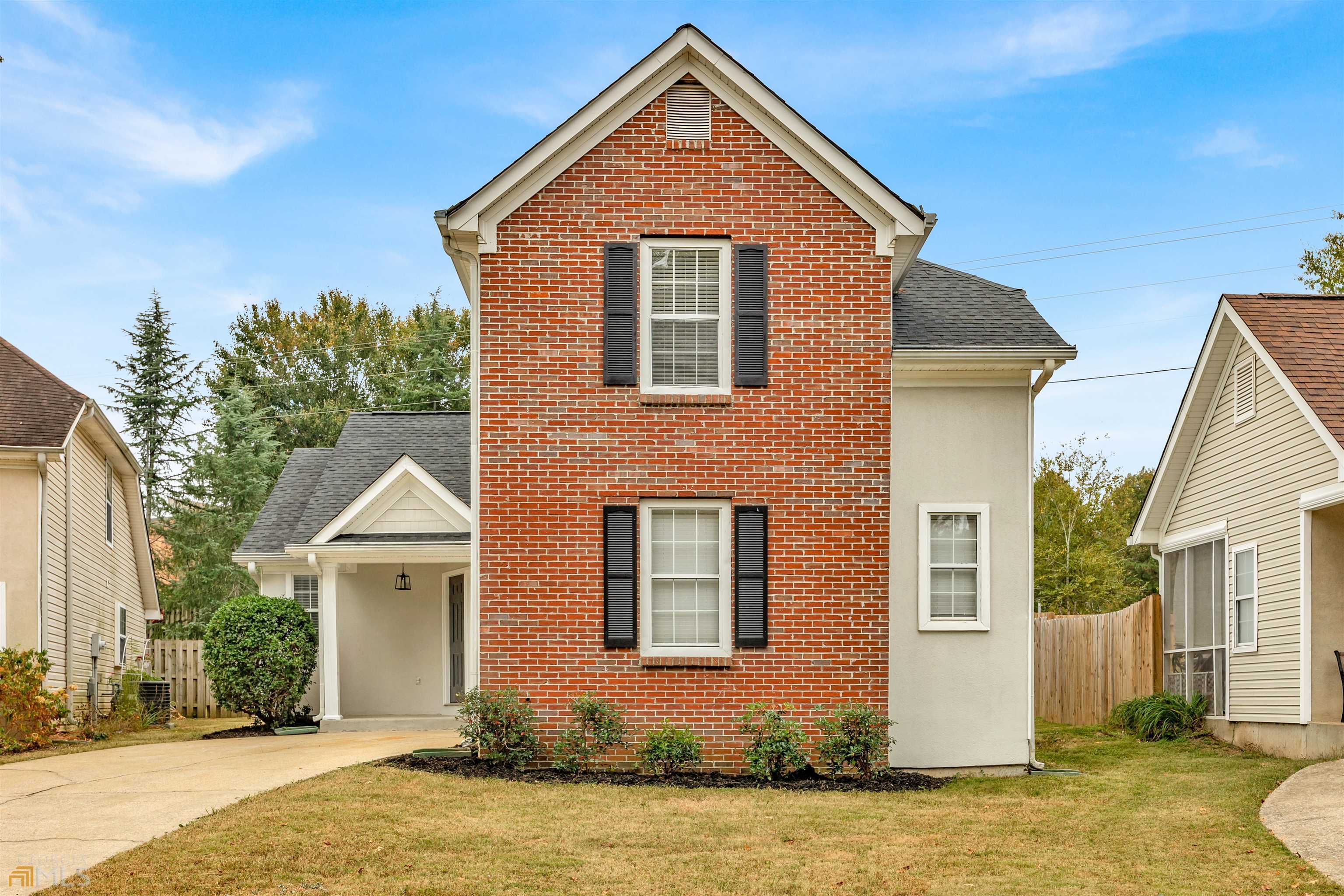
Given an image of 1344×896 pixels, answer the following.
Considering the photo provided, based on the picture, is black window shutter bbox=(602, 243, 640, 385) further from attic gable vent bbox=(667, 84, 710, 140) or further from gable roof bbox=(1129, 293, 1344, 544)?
gable roof bbox=(1129, 293, 1344, 544)

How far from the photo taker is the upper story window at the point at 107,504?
22500mm

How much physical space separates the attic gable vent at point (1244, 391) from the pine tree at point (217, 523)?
26562 mm

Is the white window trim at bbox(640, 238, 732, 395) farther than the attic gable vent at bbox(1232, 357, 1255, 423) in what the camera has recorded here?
No

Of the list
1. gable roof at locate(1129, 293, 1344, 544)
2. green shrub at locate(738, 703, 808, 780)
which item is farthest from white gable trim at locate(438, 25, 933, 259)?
gable roof at locate(1129, 293, 1344, 544)

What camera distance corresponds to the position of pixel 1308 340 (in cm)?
1564

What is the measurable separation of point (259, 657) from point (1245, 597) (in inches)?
531

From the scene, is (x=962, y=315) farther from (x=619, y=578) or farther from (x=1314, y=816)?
(x=1314, y=816)

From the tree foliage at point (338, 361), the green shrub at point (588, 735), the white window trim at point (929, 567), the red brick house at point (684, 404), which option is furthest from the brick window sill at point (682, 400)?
the tree foliage at point (338, 361)

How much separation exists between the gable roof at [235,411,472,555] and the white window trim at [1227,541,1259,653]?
1075 centimetres

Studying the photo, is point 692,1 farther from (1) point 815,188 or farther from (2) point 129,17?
(2) point 129,17

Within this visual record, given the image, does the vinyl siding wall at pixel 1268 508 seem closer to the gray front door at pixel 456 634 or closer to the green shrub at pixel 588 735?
the green shrub at pixel 588 735

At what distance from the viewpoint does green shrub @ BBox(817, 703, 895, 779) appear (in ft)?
40.9

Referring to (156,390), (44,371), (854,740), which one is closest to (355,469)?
(44,371)

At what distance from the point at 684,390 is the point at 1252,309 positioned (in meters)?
8.27
